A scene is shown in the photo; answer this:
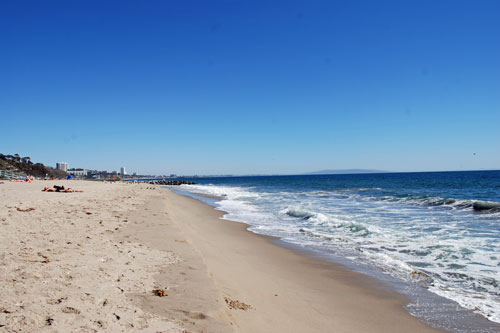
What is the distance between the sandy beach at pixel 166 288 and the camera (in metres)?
3.16

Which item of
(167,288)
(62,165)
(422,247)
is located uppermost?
(62,165)

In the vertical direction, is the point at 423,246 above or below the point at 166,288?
below

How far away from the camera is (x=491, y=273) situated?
6113 mm

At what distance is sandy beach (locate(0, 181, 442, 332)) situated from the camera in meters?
3.16

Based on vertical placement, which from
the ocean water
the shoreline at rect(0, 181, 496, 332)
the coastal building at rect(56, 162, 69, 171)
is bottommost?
the ocean water

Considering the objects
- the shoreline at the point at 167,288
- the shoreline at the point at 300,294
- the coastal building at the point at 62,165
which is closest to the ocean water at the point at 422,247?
the shoreline at the point at 300,294

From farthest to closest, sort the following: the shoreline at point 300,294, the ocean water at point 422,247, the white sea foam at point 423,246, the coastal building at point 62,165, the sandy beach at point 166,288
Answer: the coastal building at point 62,165, the white sea foam at point 423,246, the ocean water at point 422,247, the shoreline at point 300,294, the sandy beach at point 166,288

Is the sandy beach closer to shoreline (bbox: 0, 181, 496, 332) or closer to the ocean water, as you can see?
shoreline (bbox: 0, 181, 496, 332)

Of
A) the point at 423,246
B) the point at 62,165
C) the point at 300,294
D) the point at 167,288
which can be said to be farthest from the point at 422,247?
the point at 62,165

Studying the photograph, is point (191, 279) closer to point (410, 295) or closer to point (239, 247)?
point (410, 295)

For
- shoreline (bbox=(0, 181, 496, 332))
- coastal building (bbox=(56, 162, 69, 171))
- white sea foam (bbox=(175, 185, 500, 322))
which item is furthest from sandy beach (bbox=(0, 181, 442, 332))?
coastal building (bbox=(56, 162, 69, 171))

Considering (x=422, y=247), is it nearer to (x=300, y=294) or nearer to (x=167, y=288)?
(x=300, y=294)

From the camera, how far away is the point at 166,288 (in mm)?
4109

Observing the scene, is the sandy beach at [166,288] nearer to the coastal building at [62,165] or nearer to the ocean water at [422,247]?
the ocean water at [422,247]
